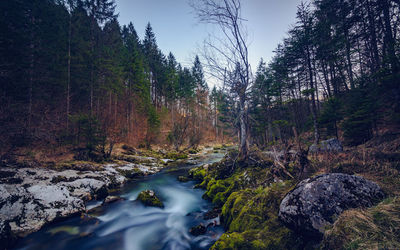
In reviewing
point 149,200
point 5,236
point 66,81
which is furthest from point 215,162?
point 66,81

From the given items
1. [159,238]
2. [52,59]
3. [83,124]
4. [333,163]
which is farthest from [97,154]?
[333,163]

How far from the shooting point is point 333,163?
481cm

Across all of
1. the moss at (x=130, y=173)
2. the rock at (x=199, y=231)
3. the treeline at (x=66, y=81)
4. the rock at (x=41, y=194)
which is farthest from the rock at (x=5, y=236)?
the treeline at (x=66, y=81)

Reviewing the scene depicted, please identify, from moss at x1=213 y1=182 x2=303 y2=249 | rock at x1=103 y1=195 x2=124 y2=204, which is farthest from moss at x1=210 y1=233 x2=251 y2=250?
rock at x1=103 y1=195 x2=124 y2=204

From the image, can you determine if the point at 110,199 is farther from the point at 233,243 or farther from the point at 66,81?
the point at 66,81

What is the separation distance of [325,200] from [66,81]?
2141cm

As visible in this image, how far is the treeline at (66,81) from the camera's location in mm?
11500

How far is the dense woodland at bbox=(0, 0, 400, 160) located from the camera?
959 cm

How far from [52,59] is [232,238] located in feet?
70.0

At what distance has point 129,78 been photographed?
26.2 m

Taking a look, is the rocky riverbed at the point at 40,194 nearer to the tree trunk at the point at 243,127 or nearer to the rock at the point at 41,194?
the rock at the point at 41,194

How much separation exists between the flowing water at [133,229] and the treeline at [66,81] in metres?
7.24

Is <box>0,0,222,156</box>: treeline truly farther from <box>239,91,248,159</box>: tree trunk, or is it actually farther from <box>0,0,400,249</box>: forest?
<box>239,91,248,159</box>: tree trunk

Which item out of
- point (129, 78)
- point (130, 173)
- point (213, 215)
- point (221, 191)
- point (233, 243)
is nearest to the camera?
point (233, 243)
